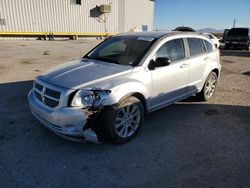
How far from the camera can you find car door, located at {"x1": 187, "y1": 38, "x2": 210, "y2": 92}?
500cm

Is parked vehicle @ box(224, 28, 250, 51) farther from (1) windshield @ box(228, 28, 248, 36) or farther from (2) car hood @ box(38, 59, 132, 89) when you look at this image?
(2) car hood @ box(38, 59, 132, 89)

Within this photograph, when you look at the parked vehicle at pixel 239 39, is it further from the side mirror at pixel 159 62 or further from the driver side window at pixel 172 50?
the side mirror at pixel 159 62

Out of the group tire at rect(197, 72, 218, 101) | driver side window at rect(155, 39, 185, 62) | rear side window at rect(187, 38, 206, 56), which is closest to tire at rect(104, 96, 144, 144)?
driver side window at rect(155, 39, 185, 62)

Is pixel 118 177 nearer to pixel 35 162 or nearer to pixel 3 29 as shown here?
pixel 35 162

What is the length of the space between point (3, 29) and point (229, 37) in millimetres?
19474

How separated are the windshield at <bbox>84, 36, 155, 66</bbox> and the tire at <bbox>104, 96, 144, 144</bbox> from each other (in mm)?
738

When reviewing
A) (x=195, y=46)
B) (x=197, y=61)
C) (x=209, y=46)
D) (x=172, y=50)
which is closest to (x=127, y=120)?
(x=172, y=50)

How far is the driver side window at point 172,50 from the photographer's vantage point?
171 inches

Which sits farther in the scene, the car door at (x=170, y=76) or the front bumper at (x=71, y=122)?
the car door at (x=170, y=76)

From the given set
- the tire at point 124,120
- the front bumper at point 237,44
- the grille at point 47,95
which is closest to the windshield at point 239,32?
the front bumper at point 237,44

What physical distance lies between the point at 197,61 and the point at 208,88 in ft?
3.28

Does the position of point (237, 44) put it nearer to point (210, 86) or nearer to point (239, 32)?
point (239, 32)

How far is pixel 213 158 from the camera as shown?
11.1ft

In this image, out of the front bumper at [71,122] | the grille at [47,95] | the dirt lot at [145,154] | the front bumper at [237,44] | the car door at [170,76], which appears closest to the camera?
the dirt lot at [145,154]
